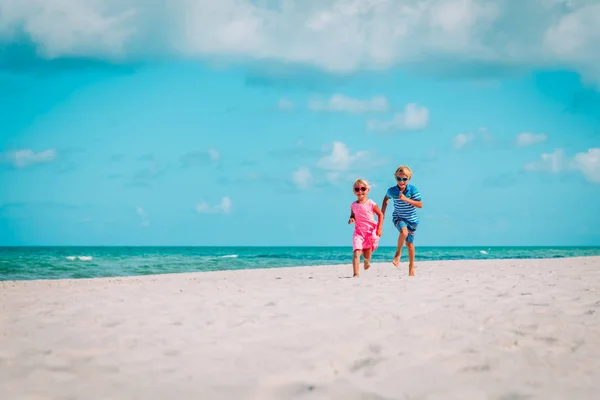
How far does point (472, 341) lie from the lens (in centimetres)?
369

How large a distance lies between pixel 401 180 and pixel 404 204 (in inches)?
18.7

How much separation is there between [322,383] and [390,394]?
396 mm

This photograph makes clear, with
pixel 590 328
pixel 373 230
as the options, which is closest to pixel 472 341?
pixel 590 328

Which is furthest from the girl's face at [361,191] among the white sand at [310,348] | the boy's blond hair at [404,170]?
the white sand at [310,348]

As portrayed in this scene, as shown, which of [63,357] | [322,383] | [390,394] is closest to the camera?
[390,394]

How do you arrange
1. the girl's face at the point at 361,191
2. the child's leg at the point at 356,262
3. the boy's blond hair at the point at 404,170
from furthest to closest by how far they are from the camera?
1. the child's leg at the point at 356,262
2. the girl's face at the point at 361,191
3. the boy's blond hair at the point at 404,170

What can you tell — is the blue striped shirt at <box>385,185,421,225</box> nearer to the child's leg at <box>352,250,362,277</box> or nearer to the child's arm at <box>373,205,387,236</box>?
the child's arm at <box>373,205,387,236</box>

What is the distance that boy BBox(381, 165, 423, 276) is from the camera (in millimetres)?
9047

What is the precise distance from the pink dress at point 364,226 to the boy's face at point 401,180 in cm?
57

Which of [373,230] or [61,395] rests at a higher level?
[373,230]

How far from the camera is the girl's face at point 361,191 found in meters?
9.09

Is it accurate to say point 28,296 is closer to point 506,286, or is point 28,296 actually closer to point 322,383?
point 322,383

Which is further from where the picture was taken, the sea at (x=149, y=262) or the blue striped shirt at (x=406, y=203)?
the sea at (x=149, y=262)

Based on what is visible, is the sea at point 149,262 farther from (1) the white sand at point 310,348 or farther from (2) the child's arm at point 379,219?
(1) the white sand at point 310,348
